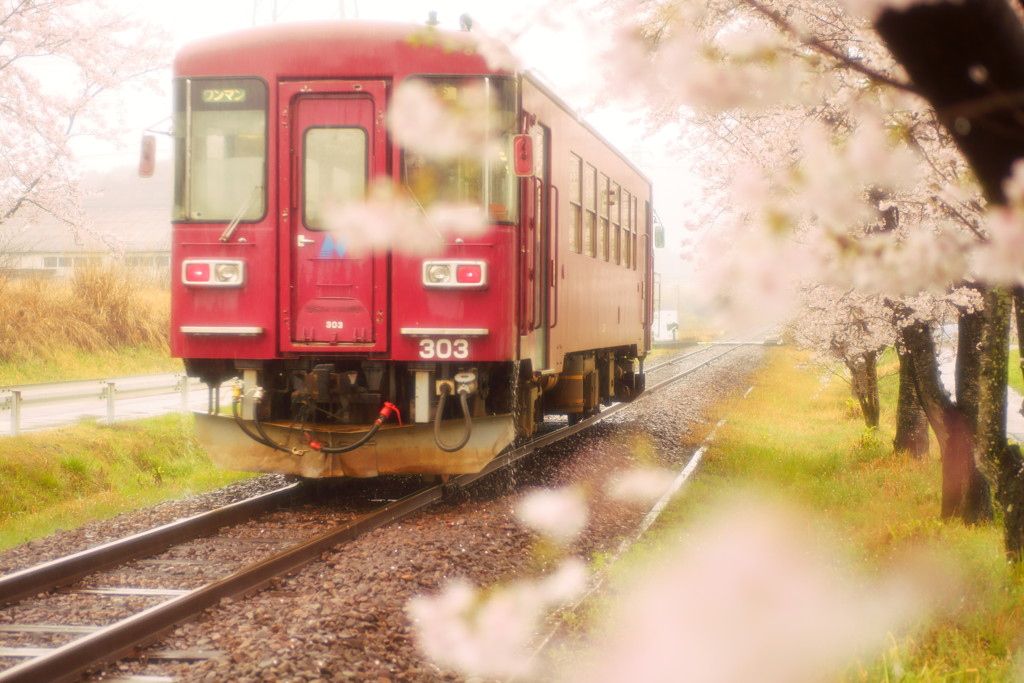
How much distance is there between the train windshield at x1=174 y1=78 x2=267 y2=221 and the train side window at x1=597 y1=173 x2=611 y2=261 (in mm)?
4421

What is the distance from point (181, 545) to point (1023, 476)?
16.5ft

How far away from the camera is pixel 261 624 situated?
4.62 meters

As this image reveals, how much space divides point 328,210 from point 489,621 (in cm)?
339

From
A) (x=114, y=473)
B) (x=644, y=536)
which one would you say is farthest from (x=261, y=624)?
(x=114, y=473)

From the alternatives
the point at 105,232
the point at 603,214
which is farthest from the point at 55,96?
the point at 603,214

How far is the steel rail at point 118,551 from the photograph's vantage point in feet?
16.8

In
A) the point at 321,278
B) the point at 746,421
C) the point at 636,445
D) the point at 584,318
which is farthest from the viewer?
the point at 746,421

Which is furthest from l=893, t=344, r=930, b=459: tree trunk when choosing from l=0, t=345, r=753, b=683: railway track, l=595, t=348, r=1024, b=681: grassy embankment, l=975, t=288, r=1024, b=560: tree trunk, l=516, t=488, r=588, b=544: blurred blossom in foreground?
l=0, t=345, r=753, b=683: railway track

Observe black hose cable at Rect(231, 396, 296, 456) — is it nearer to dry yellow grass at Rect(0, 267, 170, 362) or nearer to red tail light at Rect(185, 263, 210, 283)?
red tail light at Rect(185, 263, 210, 283)

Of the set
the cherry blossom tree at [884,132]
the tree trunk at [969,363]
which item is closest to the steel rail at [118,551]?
the cherry blossom tree at [884,132]

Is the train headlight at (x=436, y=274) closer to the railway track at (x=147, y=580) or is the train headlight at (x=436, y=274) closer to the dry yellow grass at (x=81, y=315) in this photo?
the railway track at (x=147, y=580)

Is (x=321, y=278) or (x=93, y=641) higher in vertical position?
(x=321, y=278)

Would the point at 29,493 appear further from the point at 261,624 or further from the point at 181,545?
the point at 261,624

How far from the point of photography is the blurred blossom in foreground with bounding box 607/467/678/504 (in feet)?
27.9
